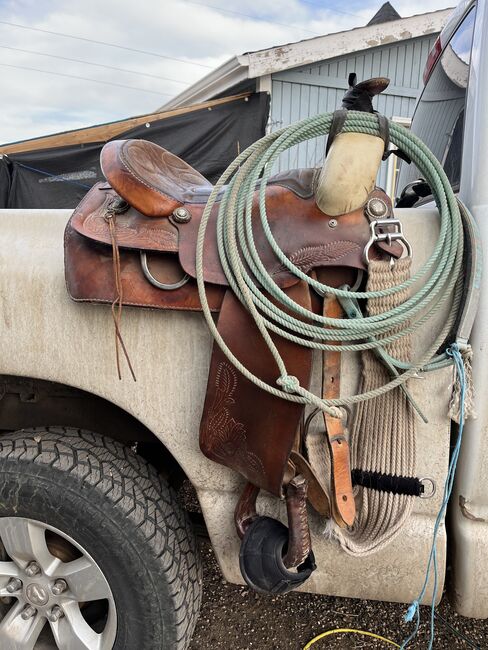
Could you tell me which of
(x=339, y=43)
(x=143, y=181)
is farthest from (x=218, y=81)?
(x=143, y=181)

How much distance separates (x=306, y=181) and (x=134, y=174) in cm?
→ 42

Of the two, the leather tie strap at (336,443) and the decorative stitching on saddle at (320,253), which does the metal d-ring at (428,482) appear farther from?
the decorative stitching on saddle at (320,253)

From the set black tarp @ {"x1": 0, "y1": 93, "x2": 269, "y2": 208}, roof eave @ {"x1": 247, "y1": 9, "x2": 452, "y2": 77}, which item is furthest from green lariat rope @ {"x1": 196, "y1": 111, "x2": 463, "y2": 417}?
roof eave @ {"x1": 247, "y1": 9, "x2": 452, "y2": 77}

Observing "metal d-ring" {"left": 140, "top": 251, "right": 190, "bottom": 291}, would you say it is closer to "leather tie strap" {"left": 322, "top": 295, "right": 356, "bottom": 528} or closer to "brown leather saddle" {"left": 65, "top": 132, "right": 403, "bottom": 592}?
"brown leather saddle" {"left": 65, "top": 132, "right": 403, "bottom": 592}

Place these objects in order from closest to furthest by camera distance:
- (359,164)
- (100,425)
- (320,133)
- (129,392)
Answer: (359,164)
(320,133)
(129,392)
(100,425)

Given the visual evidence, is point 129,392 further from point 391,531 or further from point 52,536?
point 391,531

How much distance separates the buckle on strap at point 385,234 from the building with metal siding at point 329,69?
6.32m

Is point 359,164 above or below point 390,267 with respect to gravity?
above

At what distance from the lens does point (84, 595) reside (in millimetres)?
1402

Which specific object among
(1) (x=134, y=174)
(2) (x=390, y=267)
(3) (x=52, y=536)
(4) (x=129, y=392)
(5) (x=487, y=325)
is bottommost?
(3) (x=52, y=536)

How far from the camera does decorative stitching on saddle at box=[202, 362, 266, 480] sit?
122 cm

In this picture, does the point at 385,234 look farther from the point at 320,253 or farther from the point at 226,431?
the point at 226,431

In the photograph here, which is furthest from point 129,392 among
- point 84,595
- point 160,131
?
point 160,131

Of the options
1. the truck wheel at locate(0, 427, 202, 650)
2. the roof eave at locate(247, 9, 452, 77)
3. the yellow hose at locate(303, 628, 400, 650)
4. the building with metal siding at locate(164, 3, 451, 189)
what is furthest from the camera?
the building with metal siding at locate(164, 3, 451, 189)
